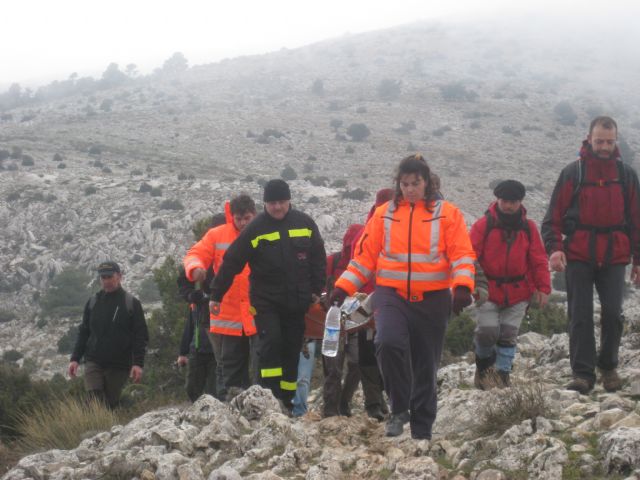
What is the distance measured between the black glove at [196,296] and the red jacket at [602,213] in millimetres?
3111

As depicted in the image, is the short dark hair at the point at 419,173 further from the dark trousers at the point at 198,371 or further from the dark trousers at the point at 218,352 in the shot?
the dark trousers at the point at 198,371

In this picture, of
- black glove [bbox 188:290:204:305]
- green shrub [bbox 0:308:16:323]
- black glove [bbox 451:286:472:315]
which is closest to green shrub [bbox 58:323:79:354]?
green shrub [bbox 0:308:16:323]

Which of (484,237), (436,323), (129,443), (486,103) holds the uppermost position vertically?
(486,103)

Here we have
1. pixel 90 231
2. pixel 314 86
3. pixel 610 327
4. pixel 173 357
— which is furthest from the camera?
pixel 314 86

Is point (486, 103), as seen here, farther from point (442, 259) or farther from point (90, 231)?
point (442, 259)

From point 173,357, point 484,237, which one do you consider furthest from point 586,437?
point 173,357

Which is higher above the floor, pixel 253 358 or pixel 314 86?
pixel 314 86

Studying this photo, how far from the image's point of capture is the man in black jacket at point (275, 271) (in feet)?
17.3

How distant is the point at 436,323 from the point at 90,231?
25.6 meters

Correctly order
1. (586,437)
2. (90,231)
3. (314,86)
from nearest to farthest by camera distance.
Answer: (586,437) < (90,231) < (314,86)

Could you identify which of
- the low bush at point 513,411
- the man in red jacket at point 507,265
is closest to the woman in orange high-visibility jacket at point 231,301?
the man in red jacket at point 507,265

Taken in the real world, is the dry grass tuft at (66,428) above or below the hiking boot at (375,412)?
above

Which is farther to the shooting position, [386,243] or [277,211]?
[277,211]

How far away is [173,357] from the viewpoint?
13.0 m
